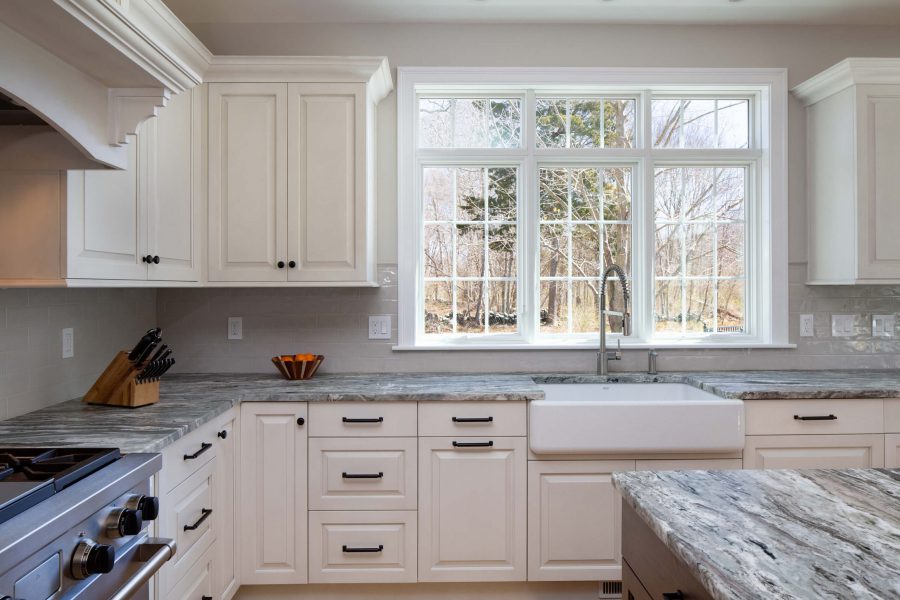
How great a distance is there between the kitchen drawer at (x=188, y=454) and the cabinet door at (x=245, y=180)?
79 cm

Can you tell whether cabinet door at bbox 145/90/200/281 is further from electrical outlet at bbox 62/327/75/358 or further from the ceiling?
the ceiling

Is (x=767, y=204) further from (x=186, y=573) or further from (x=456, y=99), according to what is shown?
(x=186, y=573)

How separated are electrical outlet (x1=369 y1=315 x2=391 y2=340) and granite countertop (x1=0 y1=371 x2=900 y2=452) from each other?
207 mm

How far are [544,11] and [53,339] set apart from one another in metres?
2.59

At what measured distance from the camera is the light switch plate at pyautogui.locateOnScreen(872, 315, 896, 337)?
2961 mm

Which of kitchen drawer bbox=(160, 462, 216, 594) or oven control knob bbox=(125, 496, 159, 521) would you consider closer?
oven control knob bbox=(125, 496, 159, 521)

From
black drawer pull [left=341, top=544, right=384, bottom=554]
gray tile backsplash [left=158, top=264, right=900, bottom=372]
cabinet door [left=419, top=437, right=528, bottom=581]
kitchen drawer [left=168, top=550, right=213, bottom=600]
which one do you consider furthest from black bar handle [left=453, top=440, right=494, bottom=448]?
kitchen drawer [left=168, top=550, right=213, bottom=600]

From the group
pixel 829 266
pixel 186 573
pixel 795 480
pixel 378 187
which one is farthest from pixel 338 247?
pixel 829 266

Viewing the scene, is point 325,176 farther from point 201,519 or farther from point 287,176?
point 201,519

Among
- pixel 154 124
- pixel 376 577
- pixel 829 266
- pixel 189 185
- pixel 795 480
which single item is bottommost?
pixel 376 577

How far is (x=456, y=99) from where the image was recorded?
300cm

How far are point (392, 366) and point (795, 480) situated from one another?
2004 mm

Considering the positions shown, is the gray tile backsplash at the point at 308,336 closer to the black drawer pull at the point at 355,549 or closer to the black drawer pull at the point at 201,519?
the black drawer pull at the point at 355,549

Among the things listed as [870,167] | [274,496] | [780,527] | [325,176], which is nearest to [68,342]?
[274,496]
